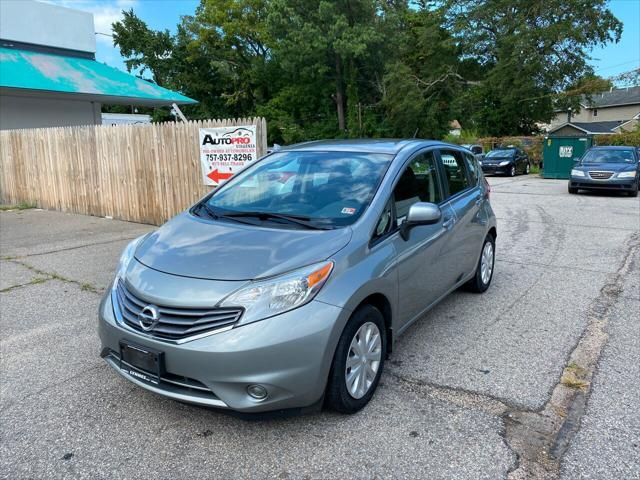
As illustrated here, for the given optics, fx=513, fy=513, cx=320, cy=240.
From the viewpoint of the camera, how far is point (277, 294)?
2832 mm

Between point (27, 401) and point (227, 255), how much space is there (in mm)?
1756

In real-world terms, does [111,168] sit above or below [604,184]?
above

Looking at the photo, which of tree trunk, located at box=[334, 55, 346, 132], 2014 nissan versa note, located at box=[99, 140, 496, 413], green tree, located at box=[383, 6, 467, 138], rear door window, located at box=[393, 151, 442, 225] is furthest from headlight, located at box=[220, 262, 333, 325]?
tree trunk, located at box=[334, 55, 346, 132]

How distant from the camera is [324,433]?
3027mm

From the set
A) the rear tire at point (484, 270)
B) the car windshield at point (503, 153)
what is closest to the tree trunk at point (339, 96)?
the car windshield at point (503, 153)

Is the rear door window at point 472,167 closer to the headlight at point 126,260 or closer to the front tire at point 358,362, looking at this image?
the front tire at point 358,362

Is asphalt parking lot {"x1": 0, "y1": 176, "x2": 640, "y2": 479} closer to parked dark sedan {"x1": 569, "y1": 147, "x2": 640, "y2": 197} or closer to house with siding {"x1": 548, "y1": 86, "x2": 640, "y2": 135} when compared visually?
parked dark sedan {"x1": 569, "y1": 147, "x2": 640, "y2": 197}

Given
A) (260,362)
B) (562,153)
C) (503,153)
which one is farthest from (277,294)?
(503,153)

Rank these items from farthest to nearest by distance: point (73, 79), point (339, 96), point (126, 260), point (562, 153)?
point (339, 96)
point (562, 153)
point (73, 79)
point (126, 260)

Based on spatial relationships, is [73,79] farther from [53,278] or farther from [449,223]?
[449,223]

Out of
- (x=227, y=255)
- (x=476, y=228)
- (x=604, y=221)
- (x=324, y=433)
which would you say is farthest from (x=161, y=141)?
(x=604, y=221)

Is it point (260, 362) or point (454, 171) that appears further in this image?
point (454, 171)

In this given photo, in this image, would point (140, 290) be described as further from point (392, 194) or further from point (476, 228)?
point (476, 228)

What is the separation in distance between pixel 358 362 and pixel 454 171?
258cm
